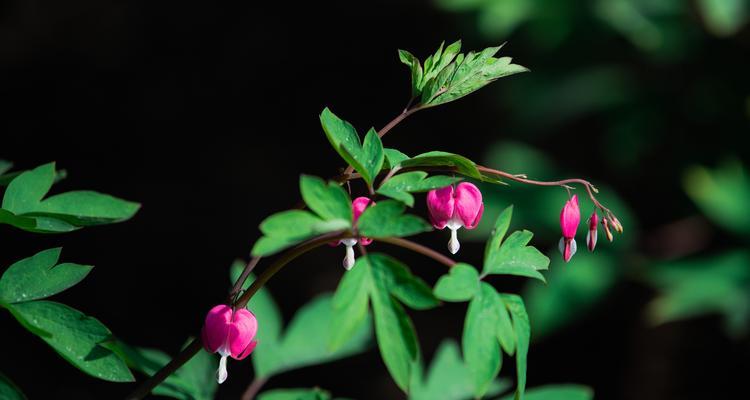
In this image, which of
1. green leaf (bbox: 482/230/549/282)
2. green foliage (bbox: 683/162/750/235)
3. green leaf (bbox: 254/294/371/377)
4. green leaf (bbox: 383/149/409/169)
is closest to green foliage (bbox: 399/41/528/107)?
green leaf (bbox: 383/149/409/169)

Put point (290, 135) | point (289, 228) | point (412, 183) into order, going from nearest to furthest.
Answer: point (289, 228) → point (412, 183) → point (290, 135)

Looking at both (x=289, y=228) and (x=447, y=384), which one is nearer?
(x=289, y=228)

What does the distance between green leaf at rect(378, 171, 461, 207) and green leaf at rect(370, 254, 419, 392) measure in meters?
0.10

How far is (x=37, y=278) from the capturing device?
0.91 metres

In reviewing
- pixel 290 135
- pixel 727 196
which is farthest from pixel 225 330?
pixel 290 135

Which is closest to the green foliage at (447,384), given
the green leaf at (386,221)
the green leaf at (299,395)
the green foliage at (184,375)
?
the green leaf at (299,395)

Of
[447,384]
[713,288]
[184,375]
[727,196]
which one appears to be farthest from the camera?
[727,196]

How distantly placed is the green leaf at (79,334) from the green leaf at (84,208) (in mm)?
113

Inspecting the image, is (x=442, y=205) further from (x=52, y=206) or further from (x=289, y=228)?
(x=52, y=206)

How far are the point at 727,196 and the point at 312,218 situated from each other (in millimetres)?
2399

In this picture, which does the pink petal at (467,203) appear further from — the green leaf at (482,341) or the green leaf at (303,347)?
the green leaf at (303,347)

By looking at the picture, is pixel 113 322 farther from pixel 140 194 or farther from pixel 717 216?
pixel 717 216

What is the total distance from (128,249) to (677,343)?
7.40ft

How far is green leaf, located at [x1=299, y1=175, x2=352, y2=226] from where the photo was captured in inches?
30.1
